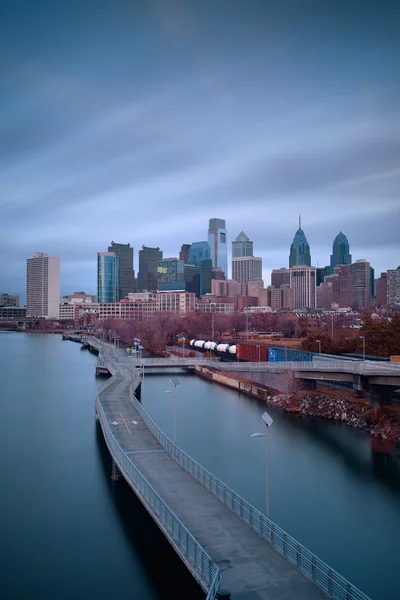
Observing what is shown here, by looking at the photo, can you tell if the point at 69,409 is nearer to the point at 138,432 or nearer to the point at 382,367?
the point at 138,432

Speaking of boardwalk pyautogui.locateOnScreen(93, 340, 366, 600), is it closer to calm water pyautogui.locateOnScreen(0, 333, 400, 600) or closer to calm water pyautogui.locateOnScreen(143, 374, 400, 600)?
calm water pyautogui.locateOnScreen(0, 333, 400, 600)

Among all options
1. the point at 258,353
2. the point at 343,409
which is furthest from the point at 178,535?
the point at 258,353

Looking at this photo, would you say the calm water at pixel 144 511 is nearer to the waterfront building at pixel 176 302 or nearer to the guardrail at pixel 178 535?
the guardrail at pixel 178 535

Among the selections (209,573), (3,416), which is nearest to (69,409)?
(3,416)

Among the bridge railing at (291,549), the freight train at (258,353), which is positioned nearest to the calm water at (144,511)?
the bridge railing at (291,549)

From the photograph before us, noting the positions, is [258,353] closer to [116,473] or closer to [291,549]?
[116,473]

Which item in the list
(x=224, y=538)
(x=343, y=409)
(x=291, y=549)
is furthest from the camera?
(x=343, y=409)

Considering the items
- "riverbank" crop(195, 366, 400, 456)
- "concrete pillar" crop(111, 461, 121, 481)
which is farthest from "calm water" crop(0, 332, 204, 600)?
"riverbank" crop(195, 366, 400, 456)
